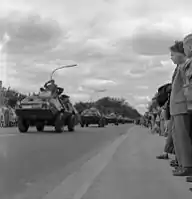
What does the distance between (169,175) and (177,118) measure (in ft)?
6.03

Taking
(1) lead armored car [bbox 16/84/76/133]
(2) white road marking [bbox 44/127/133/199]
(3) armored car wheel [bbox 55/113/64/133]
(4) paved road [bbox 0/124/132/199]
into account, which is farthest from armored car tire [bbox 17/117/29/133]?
(2) white road marking [bbox 44/127/133/199]

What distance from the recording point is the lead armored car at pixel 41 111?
20.9 m

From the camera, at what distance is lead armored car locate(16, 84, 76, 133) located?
20.9m

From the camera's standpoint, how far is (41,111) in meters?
20.9

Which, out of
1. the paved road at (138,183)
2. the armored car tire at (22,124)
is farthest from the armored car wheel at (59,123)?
the paved road at (138,183)

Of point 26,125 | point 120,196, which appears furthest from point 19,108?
point 120,196

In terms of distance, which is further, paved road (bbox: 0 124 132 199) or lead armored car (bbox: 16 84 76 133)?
lead armored car (bbox: 16 84 76 133)

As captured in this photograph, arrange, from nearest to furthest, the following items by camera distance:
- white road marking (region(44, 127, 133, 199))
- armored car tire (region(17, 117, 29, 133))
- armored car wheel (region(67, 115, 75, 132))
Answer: white road marking (region(44, 127, 133, 199)), armored car tire (region(17, 117, 29, 133)), armored car wheel (region(67, 115, 75, 132))

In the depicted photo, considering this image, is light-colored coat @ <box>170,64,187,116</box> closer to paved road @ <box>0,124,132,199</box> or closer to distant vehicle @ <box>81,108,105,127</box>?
paved road @ <box>0,124,132,199</box>

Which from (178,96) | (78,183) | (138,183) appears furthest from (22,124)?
(178,96)

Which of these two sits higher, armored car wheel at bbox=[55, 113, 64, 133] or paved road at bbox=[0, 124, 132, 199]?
armored car wheel at bbox=[55, 113, 64, 133]

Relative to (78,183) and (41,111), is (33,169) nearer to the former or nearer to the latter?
(78,183)

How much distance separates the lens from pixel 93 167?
26.3ft

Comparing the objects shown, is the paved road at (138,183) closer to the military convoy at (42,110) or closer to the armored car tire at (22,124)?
the military convoy at (42,110)
